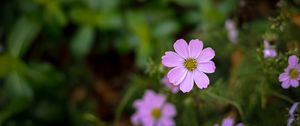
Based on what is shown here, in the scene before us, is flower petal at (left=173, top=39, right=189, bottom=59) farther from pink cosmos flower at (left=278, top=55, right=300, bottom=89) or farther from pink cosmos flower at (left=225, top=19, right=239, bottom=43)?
pink cosmos flower at (left=225, top=19, right=239, bottom=43)

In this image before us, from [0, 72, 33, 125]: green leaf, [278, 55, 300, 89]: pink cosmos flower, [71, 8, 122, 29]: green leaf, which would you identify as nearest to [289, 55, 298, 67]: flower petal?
[278, 55, 300, 89]: pink cosmos flower

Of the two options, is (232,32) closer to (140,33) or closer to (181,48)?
(140,33)

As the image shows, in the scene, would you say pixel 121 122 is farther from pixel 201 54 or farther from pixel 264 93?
pixel 201 54

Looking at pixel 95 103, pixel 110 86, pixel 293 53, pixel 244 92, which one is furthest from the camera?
pixel 110 86

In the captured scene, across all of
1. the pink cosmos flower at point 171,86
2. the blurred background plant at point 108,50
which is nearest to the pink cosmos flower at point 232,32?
the blurred background plant at point 108,50

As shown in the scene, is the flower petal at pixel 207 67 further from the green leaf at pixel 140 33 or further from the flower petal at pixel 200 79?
the green leaf at pixel 140 33

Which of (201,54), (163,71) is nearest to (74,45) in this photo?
(163,71)
